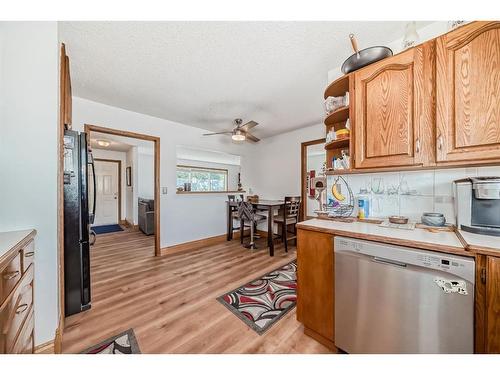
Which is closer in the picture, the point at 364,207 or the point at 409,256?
the point at 409,256

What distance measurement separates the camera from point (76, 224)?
5.55 feet

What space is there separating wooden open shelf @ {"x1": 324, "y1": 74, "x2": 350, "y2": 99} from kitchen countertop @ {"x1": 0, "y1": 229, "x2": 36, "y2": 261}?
2198 millimetres

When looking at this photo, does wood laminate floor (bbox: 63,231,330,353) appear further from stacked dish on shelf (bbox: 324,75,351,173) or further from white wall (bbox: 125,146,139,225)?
white wall (bbox: 125,146,139,225)

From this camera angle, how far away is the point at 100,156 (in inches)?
227

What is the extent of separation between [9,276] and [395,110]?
2245mm

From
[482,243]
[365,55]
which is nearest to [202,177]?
[365,55]

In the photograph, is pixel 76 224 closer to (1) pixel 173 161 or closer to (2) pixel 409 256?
(1) pixel 173 161

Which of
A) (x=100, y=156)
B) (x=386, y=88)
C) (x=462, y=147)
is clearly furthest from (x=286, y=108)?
(x=100, y=156)

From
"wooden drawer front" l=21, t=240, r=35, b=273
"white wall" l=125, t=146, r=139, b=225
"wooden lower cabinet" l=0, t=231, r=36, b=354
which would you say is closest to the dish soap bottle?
"wooden lower cabinet" l=0, t=231, r=36, b=354

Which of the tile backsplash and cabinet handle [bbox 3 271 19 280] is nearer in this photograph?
cabinet handle [bbox 3 271 19 280]

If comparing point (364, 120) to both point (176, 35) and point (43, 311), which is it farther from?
point (43, 311)

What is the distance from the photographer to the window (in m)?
4.78

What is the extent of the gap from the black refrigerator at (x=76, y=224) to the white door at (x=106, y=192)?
4.82m

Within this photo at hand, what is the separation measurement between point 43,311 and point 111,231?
Result: 428 centimetres
